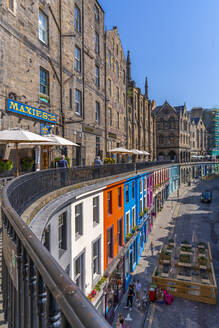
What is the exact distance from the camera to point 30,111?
14586mm

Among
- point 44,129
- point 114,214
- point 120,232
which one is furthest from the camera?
point 120,232

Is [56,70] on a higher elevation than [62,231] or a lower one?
higher

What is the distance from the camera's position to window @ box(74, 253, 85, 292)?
12158 mm

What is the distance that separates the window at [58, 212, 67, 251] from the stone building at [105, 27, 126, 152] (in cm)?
1859

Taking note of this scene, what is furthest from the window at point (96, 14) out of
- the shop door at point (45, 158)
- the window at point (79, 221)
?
the window at point (79, 221)

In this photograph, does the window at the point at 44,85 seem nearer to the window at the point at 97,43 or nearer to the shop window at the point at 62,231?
the shop window at the point at 62,231

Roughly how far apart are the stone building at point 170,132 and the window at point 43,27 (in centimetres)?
5795

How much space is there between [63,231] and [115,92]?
25.7 metres

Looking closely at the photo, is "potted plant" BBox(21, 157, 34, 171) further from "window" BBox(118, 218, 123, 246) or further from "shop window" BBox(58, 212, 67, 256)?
"window" BBox(118, 218, 123, 246)

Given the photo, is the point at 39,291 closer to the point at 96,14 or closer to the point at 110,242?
the point at 110,242

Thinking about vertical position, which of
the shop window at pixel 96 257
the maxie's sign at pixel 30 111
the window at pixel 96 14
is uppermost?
the window at pixel 96 14

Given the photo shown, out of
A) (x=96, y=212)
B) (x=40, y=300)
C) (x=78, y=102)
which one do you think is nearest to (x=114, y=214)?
(x=96, y=212)

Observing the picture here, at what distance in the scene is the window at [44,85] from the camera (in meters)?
16.5

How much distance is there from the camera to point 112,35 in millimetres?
31109
